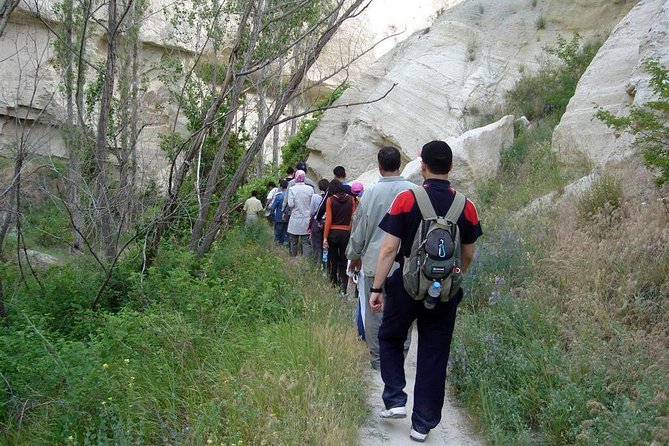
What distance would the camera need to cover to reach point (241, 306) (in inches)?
253

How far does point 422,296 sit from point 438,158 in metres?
0.86

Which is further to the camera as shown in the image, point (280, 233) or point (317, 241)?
point (280, 233)

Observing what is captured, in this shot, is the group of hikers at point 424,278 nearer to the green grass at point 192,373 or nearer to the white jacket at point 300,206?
the green grass at point 192,373

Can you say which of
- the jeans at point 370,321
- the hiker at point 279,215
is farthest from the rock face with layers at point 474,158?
the jeans at point 370,321

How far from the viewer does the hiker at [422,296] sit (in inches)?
161

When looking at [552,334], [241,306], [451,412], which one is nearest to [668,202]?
[552,334]

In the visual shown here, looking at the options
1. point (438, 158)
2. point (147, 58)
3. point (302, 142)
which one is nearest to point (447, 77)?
point (302, 142)

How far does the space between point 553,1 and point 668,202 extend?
14919mm

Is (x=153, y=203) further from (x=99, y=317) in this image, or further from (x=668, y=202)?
(x=668, y=202)

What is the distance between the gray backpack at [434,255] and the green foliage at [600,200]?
371cm

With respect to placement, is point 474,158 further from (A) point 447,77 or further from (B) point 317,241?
(A) point 447,77

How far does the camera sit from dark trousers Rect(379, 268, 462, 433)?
13.7 feet

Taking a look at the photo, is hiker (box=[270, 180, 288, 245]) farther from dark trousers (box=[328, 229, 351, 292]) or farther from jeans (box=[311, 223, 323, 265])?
dark trousers (box=[328, 229, 351, 292])

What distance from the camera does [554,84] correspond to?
16.1m
